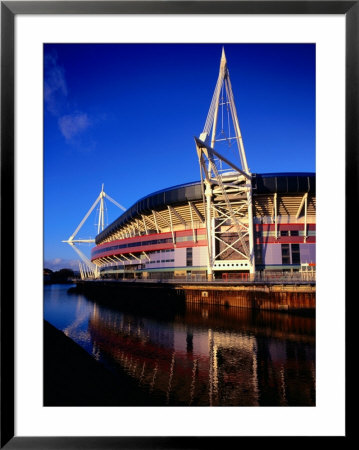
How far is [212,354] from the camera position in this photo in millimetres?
13672

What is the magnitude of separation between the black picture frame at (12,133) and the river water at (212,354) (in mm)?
4249

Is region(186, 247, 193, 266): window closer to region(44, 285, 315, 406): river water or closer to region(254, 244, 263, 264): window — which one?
region(254, 244, 263, 264): window

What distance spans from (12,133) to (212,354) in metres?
11.7

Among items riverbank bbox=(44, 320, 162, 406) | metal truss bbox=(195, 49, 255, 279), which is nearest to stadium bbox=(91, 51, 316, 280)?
metal truss bbox=(195, 49, 255, 279)

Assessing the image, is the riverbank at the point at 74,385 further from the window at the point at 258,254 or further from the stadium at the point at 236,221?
the window at the point at 258,254

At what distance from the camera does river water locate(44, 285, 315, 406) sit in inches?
378

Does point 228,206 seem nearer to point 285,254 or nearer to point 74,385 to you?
point 285,254

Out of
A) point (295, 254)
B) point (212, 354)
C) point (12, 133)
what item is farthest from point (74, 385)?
point (295, 254)

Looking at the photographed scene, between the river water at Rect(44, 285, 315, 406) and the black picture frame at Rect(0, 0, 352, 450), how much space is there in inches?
167

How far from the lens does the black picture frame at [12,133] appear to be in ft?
17.1

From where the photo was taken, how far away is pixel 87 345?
16531 millimetres

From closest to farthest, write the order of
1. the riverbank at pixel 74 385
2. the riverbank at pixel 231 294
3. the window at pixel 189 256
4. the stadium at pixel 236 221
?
the riverbank at pixel 74 385, the riverbank at pixel 231 294, the stadium at pixel 236 221, the window at pixel 189 256

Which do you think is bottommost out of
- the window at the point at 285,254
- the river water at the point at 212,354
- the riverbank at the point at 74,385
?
the river water at the point at 212,354

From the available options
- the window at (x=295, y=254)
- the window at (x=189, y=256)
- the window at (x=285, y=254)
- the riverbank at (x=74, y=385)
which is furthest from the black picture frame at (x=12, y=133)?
the window at (x=189, y=256)
